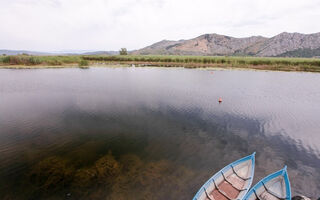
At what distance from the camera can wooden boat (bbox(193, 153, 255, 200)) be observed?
22.0 feet

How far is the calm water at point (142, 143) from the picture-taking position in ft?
28.0

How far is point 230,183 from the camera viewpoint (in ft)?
24.8

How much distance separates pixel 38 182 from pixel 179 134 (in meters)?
11.0

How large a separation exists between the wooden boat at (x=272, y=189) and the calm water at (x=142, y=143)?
78.4 inches

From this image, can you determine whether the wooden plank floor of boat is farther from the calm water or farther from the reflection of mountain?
the reflection of mountain

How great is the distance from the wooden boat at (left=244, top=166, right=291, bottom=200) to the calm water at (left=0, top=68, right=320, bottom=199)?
199 centimetres

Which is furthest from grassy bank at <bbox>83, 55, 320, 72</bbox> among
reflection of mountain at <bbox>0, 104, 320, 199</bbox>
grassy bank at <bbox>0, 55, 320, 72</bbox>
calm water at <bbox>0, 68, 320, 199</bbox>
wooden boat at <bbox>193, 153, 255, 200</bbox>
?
wooden boat at <bbox>193, 153, 255, 200</bbox>

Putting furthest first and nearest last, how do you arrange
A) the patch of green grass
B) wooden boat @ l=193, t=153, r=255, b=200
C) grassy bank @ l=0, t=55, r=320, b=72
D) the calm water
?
the patch of green grass, grassy bank @ l=0, t=55, r=320, b=72, the calm water, wooden boat @ l=193, t=153, r=255, b=200

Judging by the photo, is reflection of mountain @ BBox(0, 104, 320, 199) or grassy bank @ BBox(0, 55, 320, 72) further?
grassy bank @ BBox(0, 55, 320, 72)

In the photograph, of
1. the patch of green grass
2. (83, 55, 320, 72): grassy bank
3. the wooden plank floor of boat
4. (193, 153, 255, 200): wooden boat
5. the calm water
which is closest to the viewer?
(193, 153, 255, 200): wooden boat

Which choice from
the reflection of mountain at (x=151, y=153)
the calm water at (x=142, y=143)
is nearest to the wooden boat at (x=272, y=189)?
the reflection of mountain at (x=151, y=153)

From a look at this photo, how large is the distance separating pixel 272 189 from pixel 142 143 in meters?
9.11

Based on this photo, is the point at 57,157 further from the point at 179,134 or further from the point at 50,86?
the point at 50,86

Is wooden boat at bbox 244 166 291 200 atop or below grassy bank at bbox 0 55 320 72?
below
